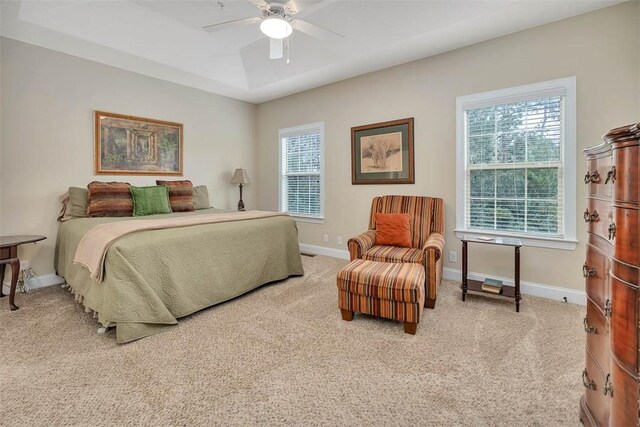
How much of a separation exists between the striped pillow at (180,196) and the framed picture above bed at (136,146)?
373 mm

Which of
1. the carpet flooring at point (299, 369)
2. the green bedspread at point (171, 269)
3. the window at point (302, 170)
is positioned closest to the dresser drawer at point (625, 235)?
the carpet flooring at point (299, 369)

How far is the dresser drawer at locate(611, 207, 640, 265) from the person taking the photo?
2.90ft

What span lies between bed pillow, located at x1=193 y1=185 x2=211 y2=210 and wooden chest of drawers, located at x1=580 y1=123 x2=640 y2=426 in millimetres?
4278

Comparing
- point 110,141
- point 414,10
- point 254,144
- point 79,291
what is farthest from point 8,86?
point 414,10

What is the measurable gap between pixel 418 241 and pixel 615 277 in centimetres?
234

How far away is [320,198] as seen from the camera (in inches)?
189

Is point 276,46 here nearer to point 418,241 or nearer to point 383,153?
point 383,153

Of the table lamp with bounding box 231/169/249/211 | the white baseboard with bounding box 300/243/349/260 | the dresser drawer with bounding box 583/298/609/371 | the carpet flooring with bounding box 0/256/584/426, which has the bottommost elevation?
→ the carpet flooring with bounding box 0/256/584/426

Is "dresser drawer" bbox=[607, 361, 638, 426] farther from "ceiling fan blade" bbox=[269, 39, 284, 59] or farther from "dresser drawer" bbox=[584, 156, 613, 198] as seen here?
"ceiling fan blade" bbox=[269, 39, 284, 59]

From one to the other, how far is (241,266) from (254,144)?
3280 mm

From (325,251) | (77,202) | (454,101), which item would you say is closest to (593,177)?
(454,101)

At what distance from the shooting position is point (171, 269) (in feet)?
7.96

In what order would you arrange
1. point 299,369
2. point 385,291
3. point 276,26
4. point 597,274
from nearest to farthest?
1. point 597,274
2. point 299,369
3. point 385,291
4. point 276,26

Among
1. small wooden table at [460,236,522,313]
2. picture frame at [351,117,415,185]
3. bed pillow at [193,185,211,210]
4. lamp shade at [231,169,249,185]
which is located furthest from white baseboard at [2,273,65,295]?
small wooden table at [460,236,522,313]
